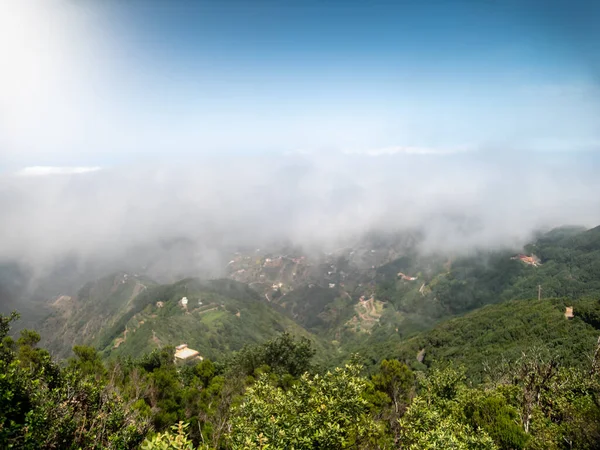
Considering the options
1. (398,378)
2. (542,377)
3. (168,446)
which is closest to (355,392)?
(168,446)

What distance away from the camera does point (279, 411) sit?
69.0ft

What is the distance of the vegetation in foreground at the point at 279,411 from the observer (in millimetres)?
17594

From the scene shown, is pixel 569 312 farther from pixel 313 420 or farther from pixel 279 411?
pixel 313 420

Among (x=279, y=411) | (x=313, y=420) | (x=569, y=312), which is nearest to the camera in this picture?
(x=313, y=420)

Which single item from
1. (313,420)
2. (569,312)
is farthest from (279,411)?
(569,312)

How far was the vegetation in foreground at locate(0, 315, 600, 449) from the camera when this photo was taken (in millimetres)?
17594

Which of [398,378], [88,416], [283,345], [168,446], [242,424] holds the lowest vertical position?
[283,345]

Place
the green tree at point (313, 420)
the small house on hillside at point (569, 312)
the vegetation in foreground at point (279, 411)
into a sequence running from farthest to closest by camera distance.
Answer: the small house on hillside at point (569, 312)
the vegetation in foreground at point (279, 411)
the green tree at point (313, 420)

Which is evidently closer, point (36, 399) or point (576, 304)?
point (36, 399)

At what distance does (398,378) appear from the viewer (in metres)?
67.5

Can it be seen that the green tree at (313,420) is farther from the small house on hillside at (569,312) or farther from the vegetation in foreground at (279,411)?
the small house on hillside at (569,312)

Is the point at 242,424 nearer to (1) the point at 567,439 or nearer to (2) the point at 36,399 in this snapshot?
(2) the point at 36,399

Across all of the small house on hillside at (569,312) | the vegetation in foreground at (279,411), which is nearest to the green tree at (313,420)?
the vegetation in foreground at (279,411)

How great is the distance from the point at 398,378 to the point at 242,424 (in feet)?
186
